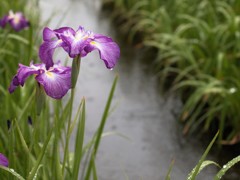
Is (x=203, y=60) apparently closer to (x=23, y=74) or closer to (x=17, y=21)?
(x=17, y=21)

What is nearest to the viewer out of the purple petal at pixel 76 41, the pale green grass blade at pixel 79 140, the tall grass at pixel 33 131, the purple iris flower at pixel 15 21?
the purple petal at pixel 76 41

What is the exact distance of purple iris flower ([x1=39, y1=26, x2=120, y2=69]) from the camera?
1456mm

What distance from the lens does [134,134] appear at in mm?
3564

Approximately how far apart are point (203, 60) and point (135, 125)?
0.83 meters

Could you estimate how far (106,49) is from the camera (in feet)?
4.87

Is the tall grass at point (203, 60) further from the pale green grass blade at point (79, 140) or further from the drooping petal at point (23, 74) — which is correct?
the drooping petal at point (23, 74)

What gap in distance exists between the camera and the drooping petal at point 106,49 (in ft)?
4.81

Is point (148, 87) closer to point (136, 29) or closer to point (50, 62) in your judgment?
point (136, 29)

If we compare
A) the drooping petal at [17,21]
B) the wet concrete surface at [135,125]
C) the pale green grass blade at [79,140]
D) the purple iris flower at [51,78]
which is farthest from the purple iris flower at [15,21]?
the purple iris flower at [51,78]

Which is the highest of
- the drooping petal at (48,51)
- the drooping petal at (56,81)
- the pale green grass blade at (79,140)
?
the drooping petal at (48,51)

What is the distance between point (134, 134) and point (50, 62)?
2.14 metres

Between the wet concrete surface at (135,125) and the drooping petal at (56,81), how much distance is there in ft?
3.29

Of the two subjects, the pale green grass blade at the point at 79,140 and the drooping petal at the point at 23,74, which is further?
the pale green grass blade at the point at 79,140

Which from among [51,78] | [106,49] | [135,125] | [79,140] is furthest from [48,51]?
[135,125]
